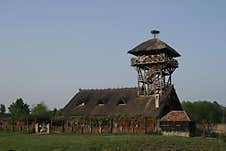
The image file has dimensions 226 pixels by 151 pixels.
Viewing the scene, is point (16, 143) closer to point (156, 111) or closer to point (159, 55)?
point (156, 111)

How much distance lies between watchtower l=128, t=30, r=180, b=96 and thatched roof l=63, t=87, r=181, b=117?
1.31m

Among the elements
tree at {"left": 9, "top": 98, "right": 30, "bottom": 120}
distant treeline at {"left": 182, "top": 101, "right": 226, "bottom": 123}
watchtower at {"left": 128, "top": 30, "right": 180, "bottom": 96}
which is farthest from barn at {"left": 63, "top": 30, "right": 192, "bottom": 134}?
distant treeline at {"left": 182, "top": 101, "right": 226, "bottom": 123}

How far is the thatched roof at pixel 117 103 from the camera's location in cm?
5125

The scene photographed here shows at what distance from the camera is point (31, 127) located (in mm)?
50531

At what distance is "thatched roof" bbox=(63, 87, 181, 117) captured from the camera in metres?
51.3

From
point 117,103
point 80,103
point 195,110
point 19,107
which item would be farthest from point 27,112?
point 195,110

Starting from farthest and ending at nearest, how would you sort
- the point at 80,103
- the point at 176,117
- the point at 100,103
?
the point at 80,103 → the point at 100,103 → the point at 176,117

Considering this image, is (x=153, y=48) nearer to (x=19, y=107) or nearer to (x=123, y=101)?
(x=123, y=101)

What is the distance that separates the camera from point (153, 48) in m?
53.2

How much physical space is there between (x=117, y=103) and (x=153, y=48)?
8.94 metres

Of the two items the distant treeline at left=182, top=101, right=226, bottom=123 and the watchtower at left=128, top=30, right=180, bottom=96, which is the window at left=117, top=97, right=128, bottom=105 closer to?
the watchtower at left=128, top=30, right=180, bottom=96

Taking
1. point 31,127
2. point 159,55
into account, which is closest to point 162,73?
point 159,55

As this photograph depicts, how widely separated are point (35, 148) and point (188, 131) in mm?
22466

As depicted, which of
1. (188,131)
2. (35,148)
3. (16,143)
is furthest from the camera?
(188,131)
